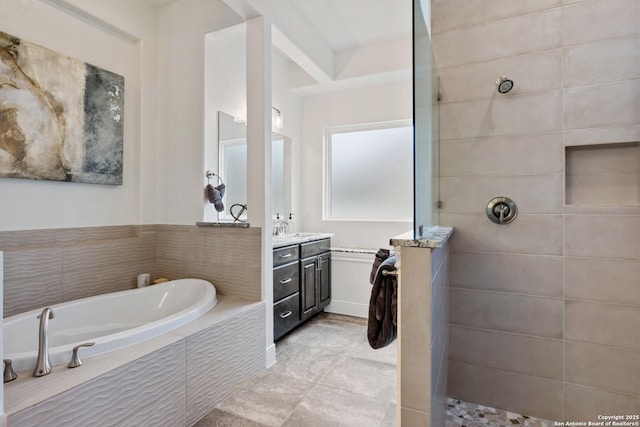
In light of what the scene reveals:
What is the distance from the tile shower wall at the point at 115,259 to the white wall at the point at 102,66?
4.8 inches

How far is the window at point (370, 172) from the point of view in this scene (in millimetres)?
3441

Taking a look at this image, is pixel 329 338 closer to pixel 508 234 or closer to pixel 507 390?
pixel 507 390

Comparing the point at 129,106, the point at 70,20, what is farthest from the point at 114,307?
the point at 70,20

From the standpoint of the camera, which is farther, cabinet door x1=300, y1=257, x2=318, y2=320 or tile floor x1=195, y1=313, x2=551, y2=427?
cabinet door x1=300, y1=257, x2=318, y2=320

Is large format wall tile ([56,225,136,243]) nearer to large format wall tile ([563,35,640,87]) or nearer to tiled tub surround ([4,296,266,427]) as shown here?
tiled tub surround ([4,296,266,427])

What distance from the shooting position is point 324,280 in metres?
3.35

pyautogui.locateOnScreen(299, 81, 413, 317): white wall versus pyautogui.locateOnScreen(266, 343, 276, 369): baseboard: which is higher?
pyautogui.locateOnScreen(299, 81, 413, 317): white wall

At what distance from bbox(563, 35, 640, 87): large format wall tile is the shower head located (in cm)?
26

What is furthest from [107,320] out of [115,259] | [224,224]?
[224,224]

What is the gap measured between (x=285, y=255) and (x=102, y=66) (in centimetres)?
207

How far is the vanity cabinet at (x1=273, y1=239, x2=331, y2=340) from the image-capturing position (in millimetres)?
2600

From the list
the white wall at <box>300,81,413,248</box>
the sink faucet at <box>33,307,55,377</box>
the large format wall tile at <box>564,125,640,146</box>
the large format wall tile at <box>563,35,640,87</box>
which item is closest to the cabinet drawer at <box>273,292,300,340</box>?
the white wall at <box>300,81,413,248</box>

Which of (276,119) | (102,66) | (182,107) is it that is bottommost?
(182,107)

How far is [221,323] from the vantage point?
1.89 meters
